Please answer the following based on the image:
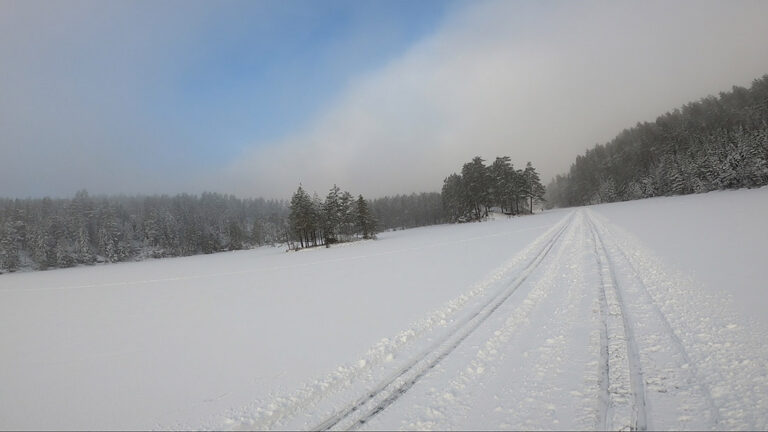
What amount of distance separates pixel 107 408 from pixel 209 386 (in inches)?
60.5

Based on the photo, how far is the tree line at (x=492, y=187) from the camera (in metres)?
79.8

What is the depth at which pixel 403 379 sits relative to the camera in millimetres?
5090

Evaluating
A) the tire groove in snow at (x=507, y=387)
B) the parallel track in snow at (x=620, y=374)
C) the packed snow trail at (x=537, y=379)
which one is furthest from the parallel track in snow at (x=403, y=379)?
the parallel track in snow at (x=620, y=374)

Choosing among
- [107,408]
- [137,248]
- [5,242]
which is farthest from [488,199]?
[5,242]

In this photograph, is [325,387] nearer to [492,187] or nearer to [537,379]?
[537,379]

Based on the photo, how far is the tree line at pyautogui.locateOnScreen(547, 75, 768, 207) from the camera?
5821cm

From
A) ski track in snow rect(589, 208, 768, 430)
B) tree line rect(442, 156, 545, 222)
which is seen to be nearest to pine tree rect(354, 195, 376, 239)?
tree line rect(442, 156, 545, 222)

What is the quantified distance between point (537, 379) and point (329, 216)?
Answer: 62.5 metres

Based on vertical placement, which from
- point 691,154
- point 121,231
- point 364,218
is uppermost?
point 121,231

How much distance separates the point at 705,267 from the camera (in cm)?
1030

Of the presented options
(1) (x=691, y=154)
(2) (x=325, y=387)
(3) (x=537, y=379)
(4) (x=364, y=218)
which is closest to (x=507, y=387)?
(3) (x=537, y=379)

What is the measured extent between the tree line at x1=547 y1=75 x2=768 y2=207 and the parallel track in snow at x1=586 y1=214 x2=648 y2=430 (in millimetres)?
77787

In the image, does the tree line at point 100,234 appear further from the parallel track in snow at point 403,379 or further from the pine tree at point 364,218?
the parallel track in snow at point 403,379

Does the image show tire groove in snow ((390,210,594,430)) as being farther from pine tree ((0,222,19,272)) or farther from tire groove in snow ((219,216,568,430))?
pine tree ((0,222,19,272))
